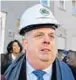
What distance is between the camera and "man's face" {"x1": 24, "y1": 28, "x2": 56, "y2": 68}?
6.04 ft

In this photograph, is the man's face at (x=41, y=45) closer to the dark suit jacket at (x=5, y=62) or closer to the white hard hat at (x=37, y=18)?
the white hard hat at (x=37, y=18)

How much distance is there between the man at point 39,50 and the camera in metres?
1.85

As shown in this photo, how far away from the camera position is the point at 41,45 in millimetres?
1841

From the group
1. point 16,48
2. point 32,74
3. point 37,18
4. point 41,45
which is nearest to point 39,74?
point 32,74

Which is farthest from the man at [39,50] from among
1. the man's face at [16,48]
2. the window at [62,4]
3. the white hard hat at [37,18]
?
the window at [62,4]

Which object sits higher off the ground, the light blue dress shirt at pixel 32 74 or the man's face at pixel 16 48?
the man's face at pixel 16 48

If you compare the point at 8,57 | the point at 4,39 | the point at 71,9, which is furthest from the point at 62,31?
the point at 8,57

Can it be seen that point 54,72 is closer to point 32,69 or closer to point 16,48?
point 32,69

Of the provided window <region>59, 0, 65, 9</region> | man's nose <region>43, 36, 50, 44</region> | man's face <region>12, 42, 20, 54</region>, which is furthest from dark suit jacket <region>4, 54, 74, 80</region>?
window <region>59, 0, 65, 9</region>

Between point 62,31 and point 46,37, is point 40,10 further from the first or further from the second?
point 62,31

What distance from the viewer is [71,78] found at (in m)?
1.91

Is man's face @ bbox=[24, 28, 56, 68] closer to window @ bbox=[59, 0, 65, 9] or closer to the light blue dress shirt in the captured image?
the light blue dress shirt

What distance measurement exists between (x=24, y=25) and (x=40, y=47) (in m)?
0.17

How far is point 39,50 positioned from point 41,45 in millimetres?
30
